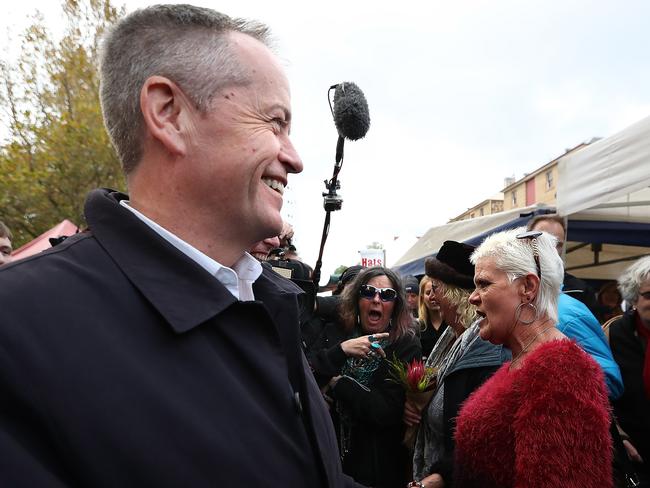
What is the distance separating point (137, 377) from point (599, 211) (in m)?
5.46

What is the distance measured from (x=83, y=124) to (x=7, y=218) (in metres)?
3.41

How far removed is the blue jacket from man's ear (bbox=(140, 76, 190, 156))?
249 cm

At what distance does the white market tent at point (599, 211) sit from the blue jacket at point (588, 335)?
45.6 inches

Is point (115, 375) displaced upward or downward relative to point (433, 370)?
upward

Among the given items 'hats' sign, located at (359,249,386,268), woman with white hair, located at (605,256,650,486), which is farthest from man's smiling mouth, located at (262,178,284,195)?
'hats' sign, located at (359,249,386,268)

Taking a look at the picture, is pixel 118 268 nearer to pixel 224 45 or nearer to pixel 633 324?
pixel 224 45

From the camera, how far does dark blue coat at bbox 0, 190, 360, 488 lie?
0.84 metres

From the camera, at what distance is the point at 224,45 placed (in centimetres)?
124

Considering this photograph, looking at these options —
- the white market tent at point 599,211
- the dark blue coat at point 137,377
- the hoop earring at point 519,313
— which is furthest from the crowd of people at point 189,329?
the white market tent at point 599,211

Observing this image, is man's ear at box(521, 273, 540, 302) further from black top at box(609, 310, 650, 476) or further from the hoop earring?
black top at box(609, 310, 650, 476)

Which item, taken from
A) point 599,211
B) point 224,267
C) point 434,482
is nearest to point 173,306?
point 224,267

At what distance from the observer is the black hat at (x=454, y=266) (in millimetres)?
3408

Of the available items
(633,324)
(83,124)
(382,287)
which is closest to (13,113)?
(83,124)

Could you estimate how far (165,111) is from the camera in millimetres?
1183
